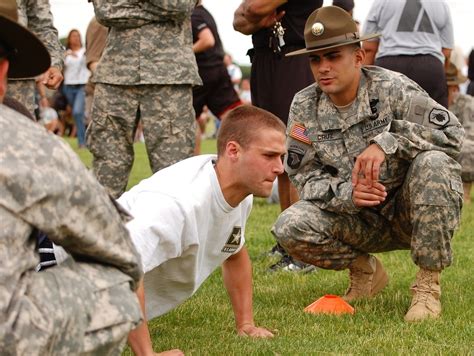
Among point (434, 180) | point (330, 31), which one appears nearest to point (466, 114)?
point (330, 31)

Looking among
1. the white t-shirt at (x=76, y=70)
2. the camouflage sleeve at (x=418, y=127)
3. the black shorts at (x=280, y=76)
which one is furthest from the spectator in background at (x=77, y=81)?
the camouflage sleeve at (x=418, y=127)

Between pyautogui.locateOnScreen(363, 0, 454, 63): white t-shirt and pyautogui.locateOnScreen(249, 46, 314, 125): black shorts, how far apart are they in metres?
1.16

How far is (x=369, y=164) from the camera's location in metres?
4.64

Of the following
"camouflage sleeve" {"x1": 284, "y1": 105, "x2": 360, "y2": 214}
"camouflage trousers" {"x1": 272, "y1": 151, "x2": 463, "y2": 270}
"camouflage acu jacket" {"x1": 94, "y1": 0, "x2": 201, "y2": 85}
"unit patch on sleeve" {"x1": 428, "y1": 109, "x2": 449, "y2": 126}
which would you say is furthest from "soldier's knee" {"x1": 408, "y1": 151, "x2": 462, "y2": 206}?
"camouflage acu jacket" {"x1": 94, "y1": 0, "x2": 201, "y2": 85}

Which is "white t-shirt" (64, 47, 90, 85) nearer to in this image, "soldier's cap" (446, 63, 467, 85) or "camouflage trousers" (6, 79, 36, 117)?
"soldier's cap" (446, 63, 467, 85)

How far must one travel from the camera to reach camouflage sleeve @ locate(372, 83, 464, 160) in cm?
480

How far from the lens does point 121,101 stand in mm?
6086

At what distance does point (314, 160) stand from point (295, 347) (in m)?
1.37

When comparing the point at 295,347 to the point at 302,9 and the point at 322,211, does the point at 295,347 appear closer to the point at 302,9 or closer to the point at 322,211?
the point at 322,211

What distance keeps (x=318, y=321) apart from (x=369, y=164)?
0.73 m

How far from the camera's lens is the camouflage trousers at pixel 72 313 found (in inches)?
97.2

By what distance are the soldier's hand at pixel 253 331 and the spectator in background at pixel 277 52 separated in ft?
6.32

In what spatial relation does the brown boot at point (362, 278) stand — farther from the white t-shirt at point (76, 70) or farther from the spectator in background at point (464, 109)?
the white t-shirt at point (76, 70)

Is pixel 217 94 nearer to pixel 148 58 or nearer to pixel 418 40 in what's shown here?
pixel 418 40
